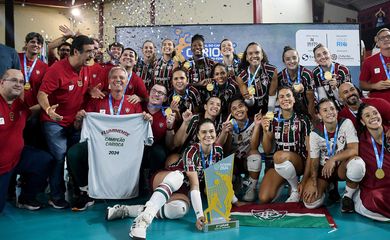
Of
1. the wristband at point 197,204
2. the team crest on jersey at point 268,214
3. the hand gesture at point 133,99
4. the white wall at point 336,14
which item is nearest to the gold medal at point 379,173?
the team crest on jersey at point 268,214

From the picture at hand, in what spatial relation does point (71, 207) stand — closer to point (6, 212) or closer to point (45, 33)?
point (6, 212)

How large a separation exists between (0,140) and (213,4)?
22.0ft

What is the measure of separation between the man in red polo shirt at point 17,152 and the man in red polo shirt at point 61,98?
4.6 inches

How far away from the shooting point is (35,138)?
13.2 feet

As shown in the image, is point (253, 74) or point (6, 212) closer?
point (6, 212)

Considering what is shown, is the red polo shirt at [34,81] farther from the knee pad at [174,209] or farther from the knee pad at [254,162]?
the knee pad at [254,162]

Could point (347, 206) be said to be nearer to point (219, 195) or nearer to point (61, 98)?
point (219, 195)

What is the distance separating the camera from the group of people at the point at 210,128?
3.18m

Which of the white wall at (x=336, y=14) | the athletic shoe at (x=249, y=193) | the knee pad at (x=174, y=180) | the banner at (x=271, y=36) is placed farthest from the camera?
the white wall at (x=336, y=14)

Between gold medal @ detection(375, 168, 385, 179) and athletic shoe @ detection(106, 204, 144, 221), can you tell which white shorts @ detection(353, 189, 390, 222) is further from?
athletic shoe @ detection(106, 204, 144, 221)

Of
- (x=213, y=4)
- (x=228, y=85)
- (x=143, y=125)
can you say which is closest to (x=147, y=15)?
(x=213, y=4)

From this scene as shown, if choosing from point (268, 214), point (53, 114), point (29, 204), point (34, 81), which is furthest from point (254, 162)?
point (34, 81)

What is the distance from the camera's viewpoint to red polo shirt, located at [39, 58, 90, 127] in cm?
352

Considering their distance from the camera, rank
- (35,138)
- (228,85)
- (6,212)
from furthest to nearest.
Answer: (228,85)
(35,138)
(6,212)
